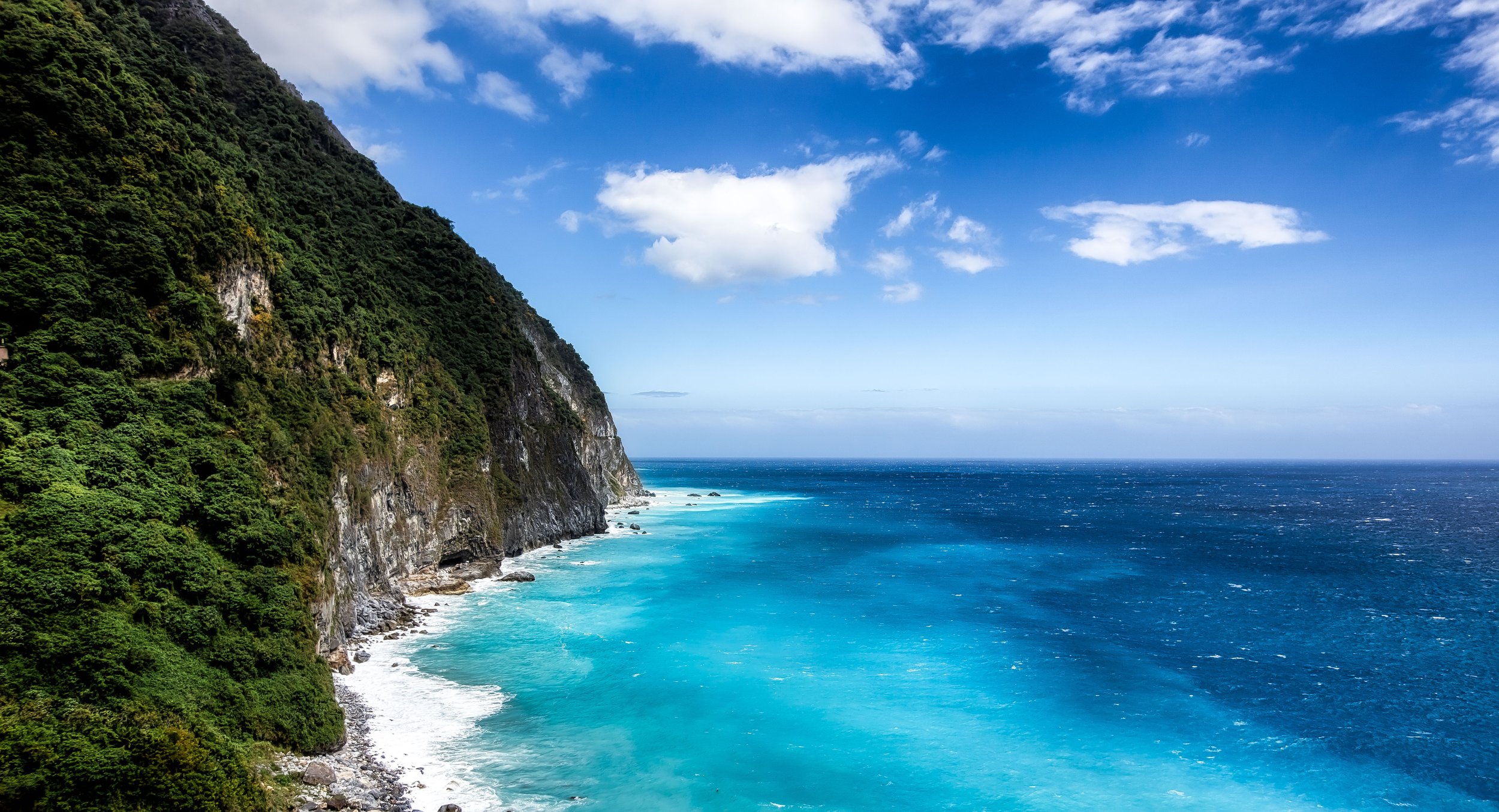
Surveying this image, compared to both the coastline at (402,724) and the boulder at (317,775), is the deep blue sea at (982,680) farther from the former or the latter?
the boulder at (317,775)

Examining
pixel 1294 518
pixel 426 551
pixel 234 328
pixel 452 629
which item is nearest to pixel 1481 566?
pixel 1294 518

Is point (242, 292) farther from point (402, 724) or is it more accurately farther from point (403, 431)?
point (402, 724)

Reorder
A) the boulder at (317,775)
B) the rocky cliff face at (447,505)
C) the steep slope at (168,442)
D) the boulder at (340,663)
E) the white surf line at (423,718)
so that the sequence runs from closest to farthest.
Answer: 1. the steep slope at (168,442)
2. the boulder at (317,775)
3. the white surf line at (423,718)
4. the boulder at (340,663)
5. the rocky cliff face at (447,505)

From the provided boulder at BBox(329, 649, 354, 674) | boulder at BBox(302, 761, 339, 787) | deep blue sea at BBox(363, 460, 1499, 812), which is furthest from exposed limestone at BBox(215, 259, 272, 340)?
boulder at BBox(302, 761, 339, 787)

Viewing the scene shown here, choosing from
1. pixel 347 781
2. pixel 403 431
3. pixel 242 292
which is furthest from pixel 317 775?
pixel 403 431

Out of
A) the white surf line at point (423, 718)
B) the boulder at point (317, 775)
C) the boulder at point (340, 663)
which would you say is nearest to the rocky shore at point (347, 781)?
the boulder at point (317, 775)

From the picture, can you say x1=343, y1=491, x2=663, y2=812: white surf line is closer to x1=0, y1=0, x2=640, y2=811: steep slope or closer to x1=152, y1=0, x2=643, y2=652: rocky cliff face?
x1=0, y1=0, x2=640, y2=811: steep slope
